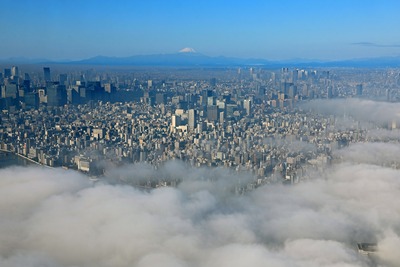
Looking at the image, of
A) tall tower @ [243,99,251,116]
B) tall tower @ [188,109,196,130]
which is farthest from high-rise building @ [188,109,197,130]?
tall tower @ [243,99,251,116]

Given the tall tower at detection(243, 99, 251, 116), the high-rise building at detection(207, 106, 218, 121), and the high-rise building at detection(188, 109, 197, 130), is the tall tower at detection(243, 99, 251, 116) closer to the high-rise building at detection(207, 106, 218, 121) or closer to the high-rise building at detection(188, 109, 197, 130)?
the high-rise building at detection(207, 106, 218, 121)

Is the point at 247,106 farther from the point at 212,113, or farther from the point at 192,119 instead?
the point at 192,119

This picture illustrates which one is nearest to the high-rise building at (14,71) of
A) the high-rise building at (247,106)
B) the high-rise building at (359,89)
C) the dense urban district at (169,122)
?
the dense urban district at (169,122)

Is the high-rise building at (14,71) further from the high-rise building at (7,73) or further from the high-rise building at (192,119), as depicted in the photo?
the high-rise building at (192,119)

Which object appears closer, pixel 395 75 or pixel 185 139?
pixel 185 139

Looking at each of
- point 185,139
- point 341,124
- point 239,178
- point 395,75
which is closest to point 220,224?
point 239,178

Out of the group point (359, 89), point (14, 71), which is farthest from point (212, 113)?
point (359, 89)

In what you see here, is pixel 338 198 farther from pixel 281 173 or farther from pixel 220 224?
pixel 220 224

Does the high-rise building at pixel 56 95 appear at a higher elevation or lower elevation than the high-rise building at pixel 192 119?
higher
